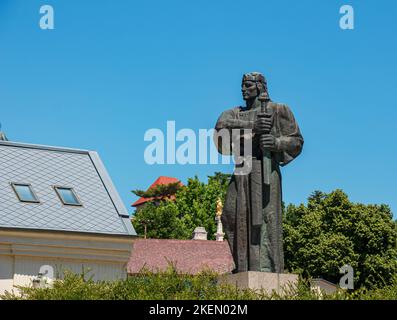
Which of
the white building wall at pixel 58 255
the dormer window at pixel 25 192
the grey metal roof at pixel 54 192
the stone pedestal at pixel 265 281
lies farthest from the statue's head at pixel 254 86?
the dormer window at pixel 25 192

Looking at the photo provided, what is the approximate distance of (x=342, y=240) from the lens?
61750 mm

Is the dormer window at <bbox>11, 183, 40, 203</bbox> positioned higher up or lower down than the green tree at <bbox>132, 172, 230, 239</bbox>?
lower down

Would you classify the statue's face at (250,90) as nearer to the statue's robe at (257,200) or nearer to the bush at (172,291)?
the statue's robe at (257,200)

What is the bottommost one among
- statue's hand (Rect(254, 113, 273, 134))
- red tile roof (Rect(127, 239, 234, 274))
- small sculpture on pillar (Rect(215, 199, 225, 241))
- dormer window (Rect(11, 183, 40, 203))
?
statue's hand (Rect(254, 113, 273, 134))

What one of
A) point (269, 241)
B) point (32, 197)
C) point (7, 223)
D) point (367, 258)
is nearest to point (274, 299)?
point (269, 241)

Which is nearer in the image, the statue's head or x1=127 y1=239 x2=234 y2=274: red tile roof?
the statue's head

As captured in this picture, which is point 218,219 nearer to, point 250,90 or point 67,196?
point 67,196

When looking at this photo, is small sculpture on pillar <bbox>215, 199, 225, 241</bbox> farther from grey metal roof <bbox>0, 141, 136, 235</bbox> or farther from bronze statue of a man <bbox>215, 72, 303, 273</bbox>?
bronze statue of a man <bbox>215, 72, 303, 273</bbox>

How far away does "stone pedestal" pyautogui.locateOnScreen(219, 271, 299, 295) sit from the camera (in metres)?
12.8

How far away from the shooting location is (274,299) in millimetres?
11883

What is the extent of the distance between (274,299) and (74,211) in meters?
19.2

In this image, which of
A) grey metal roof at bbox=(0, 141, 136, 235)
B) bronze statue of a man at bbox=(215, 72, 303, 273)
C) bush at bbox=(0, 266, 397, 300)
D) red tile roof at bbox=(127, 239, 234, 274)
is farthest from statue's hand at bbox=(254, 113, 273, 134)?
red tile roof at bbox=(127, 239, 234, 274)

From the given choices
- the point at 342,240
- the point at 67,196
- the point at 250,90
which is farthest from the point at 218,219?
the point at 250,90

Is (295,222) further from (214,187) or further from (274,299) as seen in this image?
(274,299)
